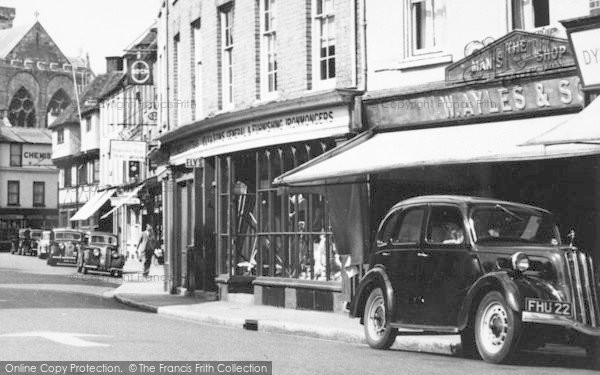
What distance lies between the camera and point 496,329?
11.5 m

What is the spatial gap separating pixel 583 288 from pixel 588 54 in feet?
14.0

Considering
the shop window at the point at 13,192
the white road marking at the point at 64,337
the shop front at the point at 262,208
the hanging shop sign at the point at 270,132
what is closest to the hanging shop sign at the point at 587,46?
the shop front at the point at 262,208

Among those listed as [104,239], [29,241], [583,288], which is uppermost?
[29,241]

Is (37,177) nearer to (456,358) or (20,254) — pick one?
(20,254)

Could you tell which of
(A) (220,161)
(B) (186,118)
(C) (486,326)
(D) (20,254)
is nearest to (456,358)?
(C) (486,326)

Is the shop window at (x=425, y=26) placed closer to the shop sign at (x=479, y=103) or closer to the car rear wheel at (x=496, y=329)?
the shop sign at (x=479, y=103)

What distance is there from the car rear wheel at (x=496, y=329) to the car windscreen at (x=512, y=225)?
0.86 m

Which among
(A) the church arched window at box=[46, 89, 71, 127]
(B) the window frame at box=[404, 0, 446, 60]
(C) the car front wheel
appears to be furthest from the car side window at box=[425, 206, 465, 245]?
(A) the church arched window at box=[46, 89, 71, 127]

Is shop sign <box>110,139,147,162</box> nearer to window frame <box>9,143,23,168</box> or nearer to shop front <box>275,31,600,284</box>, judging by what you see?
shop front <box>275,31,600,284</box>

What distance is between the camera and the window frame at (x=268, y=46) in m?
22.5

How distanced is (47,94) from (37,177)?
10.1 meters

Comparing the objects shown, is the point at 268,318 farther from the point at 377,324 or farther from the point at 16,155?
the point at 16,155

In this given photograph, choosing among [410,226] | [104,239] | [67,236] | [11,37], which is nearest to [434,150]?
[410,226]

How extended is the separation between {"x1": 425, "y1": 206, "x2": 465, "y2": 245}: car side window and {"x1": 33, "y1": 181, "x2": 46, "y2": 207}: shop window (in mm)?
81410
